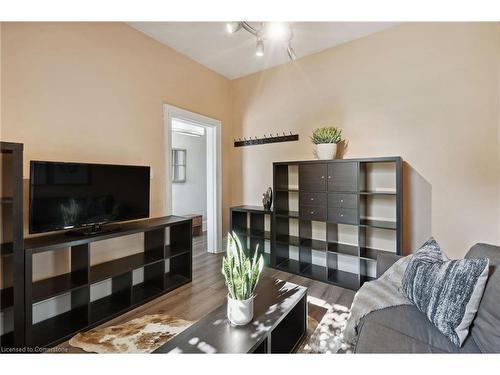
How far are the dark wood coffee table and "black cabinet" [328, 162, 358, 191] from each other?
1.30 metres

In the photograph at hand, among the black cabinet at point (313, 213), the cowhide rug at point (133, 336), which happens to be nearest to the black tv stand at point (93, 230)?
the cowhide rug at point (133, 336)

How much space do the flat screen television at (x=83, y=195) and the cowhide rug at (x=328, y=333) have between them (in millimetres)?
1888

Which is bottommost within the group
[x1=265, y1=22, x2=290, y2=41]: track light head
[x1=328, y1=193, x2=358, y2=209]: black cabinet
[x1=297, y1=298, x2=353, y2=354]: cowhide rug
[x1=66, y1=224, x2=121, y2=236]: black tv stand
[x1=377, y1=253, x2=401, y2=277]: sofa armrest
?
[x1=297, y1=298, x2=353, y2=354]: cowhide rug

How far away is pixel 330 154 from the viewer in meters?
2.72

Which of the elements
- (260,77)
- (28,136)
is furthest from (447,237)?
(28,136)

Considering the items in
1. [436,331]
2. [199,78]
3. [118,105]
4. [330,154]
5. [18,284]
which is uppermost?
[199,78]

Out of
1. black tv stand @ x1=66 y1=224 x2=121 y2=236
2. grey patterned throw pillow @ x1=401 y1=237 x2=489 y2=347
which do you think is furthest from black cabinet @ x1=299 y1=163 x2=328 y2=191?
black tv stand @ x1=66 y1=224 x2=121 y2=236

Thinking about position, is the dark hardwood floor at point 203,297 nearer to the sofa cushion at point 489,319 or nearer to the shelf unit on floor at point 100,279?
the shelf unit on floor at point 100,279

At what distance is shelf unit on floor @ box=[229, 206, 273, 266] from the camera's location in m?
3.41

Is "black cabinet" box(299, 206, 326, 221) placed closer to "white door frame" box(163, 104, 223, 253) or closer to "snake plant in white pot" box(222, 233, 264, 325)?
"white door frame" box(163, 104, 223, 253)

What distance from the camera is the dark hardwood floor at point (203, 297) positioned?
2111 mm

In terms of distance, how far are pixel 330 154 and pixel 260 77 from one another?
1.75 metres

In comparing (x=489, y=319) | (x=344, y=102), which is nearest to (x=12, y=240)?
(x=489, y=319)
